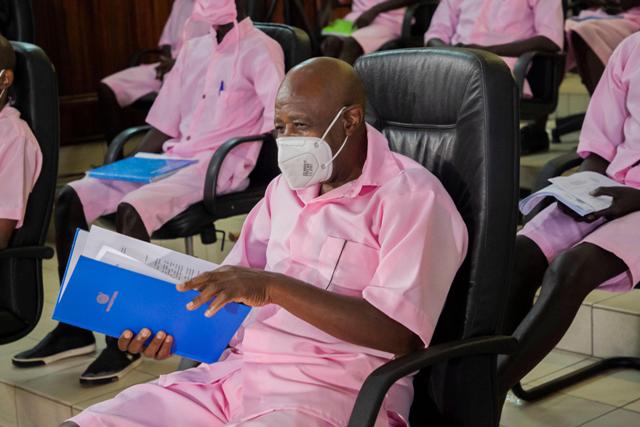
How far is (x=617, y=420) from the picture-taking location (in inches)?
112

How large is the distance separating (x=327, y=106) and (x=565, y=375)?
1451mm

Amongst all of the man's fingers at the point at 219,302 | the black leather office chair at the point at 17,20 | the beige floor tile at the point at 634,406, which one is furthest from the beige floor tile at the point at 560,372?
the black leather office chair at the point at 17,20

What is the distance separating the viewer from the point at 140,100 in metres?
5.70

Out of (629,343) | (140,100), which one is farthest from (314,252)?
(140,100)

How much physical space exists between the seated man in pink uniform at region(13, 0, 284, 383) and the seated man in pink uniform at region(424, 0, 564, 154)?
4.08ft

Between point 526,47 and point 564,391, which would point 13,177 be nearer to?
point 564,391

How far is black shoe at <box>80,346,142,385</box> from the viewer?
3.29m

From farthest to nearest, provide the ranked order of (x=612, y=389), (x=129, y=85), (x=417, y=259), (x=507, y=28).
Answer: (x=129, y=85), (x=507, y=28), (x=612, y=389), (x=417, y=259)

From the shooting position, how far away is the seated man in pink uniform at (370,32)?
18.6 feet

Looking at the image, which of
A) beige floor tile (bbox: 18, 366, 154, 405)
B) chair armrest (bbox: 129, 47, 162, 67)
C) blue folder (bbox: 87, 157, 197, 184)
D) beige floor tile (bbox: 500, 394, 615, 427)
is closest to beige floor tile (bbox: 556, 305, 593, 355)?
beige floor tile (bbox: 500, 394, 615, 427)

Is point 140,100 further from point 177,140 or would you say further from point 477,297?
point 477,297

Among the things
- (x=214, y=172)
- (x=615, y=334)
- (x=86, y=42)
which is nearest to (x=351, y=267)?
(x=615, y=334)

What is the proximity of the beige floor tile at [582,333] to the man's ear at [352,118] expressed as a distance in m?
1.51

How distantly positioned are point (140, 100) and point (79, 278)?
3884 millimetres
